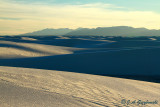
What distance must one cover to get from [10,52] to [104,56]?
22.3ft

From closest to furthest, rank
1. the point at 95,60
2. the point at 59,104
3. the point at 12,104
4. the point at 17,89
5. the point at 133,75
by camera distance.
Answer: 1. the point at 12,104
2. the point at 59,104
3. the point at 17,89
4. the point at 133,75
5. the point at 95,60

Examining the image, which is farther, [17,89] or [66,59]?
[66,59]

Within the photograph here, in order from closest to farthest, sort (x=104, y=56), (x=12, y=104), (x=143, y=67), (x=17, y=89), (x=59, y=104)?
(x=12, y=104) → (x=59, y=104) → (x=17, y=89) → (x=143, y=67) → (x=104, y=56)

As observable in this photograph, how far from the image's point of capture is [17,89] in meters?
3.93

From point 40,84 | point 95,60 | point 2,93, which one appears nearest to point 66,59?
point 95,60

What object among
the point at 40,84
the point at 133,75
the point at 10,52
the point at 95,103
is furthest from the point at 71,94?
the point at 10,52

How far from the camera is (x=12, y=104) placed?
125 inches

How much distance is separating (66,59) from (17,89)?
374 inches

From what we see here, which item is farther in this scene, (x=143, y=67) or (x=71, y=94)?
(x=143, y=67)

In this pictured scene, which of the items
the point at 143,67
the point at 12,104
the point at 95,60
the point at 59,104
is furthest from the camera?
the point at 95,60

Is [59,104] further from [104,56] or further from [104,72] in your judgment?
[104,56]

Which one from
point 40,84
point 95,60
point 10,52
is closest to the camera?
point 40,84

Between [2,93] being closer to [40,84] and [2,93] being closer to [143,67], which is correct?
[40,84]

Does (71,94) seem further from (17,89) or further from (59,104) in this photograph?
(17,89)
